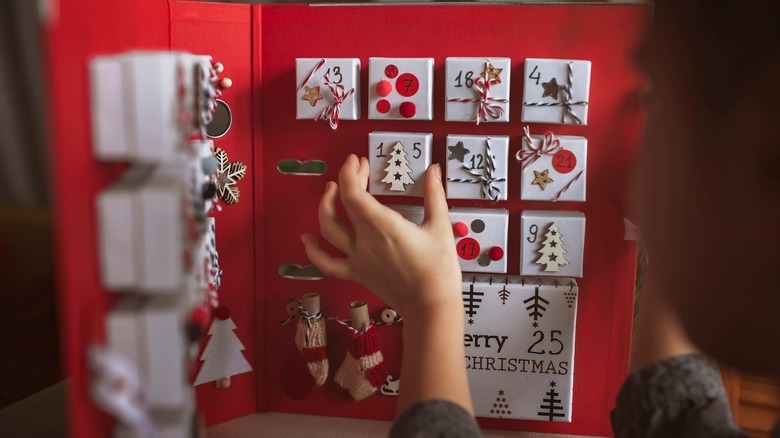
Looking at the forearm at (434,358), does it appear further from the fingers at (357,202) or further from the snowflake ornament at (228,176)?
the snowflake ornament at (228,176)

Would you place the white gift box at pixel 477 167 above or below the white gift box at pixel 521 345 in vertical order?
above

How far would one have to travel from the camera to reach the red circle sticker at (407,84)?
0.87 meters

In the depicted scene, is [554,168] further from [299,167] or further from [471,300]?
[299,167]

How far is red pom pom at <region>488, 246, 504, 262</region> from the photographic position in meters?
0.89

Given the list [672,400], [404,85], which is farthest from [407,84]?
[672,400]

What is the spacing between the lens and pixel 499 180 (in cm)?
88

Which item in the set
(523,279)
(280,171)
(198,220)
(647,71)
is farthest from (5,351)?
(647,71)

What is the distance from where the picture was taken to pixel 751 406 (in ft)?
2.82

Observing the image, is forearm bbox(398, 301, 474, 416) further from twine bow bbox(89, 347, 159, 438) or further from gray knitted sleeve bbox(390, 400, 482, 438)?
twine bow bbox(89, 347, 159, 438)

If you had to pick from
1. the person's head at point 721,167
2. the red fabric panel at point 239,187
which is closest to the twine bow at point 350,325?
the red fabric panel at point 239,187

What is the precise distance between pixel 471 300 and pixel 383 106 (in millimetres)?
261

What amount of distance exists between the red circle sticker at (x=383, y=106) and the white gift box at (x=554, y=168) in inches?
6.7

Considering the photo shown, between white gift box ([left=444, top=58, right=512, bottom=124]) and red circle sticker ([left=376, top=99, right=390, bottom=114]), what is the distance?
0.07 m

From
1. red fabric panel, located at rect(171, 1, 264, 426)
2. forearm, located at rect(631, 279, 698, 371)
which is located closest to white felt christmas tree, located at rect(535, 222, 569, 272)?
forearm, located at rect(631, 279, 698, 371)
